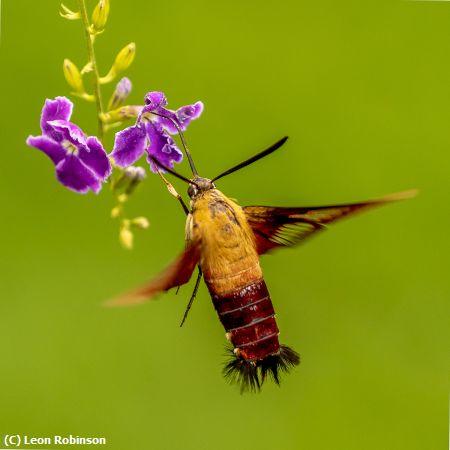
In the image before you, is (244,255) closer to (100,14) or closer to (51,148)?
(51,148)

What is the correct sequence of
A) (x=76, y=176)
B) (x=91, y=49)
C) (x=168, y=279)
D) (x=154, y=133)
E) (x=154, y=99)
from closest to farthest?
(x=168, y=279) → (x=91, y=49) → (x=76, y=176) → (x=154, y=99) → (x=154, y=133)

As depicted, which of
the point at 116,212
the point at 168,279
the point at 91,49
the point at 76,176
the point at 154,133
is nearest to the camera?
the point at 168,279

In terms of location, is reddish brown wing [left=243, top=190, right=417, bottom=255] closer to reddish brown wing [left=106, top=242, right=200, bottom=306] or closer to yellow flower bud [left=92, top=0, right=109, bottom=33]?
reddish brown wing [left=106, top=242, right=200, bottom=306]

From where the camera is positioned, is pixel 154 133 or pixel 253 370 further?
pixel 154 133

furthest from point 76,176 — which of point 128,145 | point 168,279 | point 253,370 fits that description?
point 253,370

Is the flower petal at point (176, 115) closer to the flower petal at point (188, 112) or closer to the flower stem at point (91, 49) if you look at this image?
the flower petal at point (188, 112)

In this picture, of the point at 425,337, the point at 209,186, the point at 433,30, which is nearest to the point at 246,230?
the point at 209,186

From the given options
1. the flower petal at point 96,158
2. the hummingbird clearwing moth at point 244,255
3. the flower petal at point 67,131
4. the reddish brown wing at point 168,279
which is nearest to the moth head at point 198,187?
the hummingbird clearwing moth at point 244,255

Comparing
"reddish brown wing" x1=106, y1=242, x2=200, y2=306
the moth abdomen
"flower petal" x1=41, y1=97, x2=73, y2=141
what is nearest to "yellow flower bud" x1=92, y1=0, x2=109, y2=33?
"flower petal" x1=41, y1=97, x2=73, y2=141
